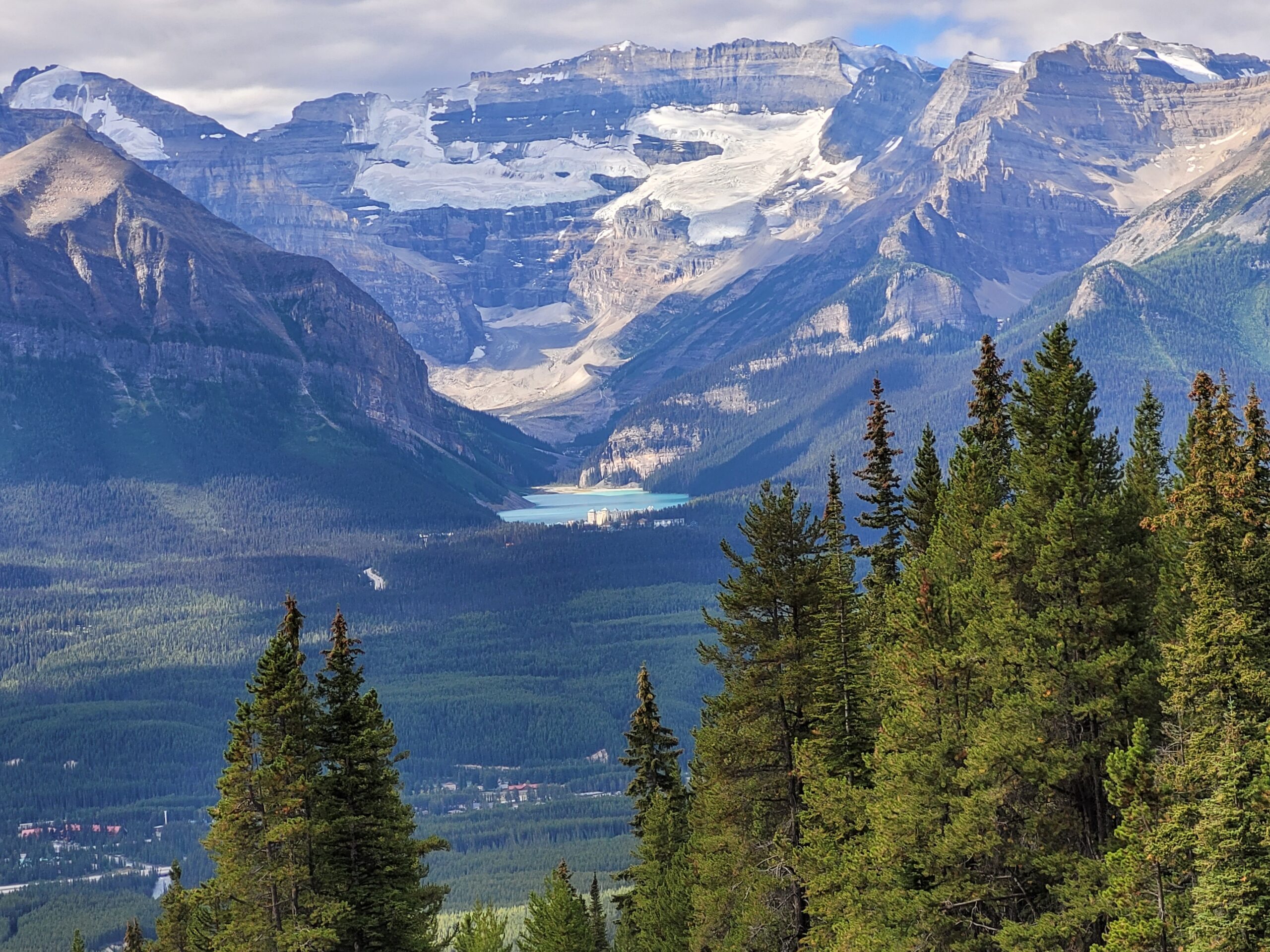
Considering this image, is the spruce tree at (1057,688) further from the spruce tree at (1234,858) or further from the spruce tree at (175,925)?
the spruce tree at (175,925)

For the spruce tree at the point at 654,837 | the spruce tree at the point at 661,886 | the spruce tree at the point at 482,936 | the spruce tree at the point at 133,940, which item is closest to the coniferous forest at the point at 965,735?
the spruce tree at the point at 661,886

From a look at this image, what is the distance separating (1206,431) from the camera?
47.1 m

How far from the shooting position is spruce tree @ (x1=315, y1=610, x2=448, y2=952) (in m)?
60.5

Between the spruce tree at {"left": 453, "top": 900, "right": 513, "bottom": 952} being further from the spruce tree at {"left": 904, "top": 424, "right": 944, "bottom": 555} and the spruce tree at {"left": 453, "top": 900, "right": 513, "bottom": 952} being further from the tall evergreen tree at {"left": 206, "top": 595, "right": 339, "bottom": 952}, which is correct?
the spruce tree at {"left": 904, "top": 424, "right": 944, "bottom": 555}

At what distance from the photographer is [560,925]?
87.1m

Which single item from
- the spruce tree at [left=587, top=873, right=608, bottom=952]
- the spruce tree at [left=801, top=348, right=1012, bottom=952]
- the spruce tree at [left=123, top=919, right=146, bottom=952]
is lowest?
the spruce tree at [left=587, top=873, right=608, bottom=952]

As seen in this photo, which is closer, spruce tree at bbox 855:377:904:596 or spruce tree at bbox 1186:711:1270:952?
spruce tree at bbox 1186:711:1270:952

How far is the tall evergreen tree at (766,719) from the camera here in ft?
207

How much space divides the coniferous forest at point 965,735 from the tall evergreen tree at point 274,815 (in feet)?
0.35

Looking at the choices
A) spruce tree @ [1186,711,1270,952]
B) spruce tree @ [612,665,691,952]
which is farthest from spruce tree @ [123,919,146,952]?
spruce tree @ [1186,711,1270,952]

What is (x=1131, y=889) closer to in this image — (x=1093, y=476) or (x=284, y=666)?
(x=1093, y=476)

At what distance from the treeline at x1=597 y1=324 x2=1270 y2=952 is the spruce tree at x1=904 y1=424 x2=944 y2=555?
0.15 metres

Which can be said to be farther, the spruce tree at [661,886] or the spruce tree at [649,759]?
the spruce tree at [649,759]

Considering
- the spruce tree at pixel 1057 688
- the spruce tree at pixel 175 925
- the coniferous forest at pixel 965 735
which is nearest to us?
the coniferous forest at pixel 965 735
